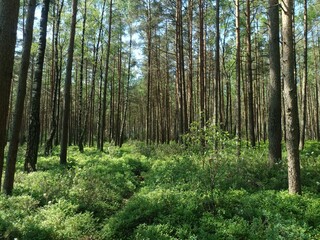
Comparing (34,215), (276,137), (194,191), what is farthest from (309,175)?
(34,215)

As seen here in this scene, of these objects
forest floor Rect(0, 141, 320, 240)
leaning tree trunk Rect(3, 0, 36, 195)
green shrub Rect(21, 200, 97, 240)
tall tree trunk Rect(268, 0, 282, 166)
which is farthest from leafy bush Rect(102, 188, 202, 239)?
tall tree trunk Rect(268, 0, 282, 166)

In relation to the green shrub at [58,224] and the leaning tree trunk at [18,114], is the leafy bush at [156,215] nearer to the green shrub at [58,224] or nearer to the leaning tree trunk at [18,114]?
the green shrub at [58,224]

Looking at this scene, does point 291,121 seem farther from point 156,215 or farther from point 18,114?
point 18,114

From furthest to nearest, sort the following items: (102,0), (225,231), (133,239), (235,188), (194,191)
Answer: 1. (102,0)
2. (235,188)
3. (194,191)
4. (133,239)
5. (225,231)

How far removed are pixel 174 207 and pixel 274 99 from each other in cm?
583

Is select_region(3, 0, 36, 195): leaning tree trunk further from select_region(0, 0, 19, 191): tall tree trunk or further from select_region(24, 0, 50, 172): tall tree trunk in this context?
select_region(0, 0, 19, 191): tall tree trunk

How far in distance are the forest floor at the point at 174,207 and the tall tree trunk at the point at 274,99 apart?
0.68 m

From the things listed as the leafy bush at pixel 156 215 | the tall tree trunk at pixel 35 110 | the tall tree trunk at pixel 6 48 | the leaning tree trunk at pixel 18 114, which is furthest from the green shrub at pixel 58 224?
the tall tree trunk at pixel 35 110

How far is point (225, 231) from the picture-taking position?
18.9ft

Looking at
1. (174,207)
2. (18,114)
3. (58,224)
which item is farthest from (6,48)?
(174,207)

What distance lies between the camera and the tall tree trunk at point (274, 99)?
10.3m

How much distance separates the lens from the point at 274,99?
415 inches

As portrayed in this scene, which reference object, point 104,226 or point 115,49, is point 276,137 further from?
point 115,49

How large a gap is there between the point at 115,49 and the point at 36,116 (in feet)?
68.3
